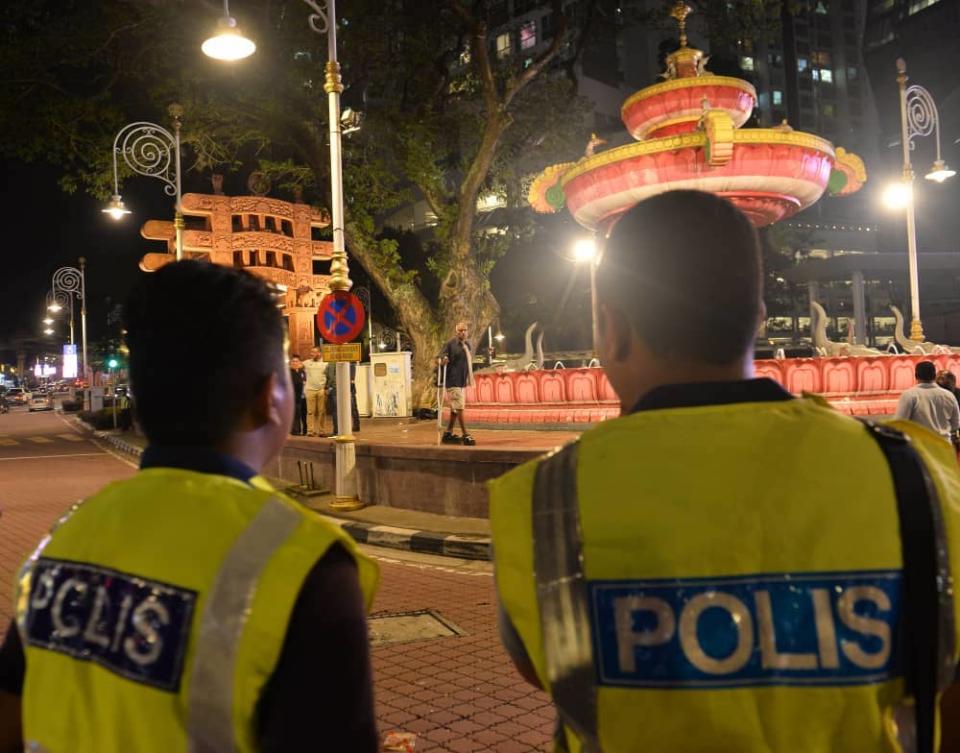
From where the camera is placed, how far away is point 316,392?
1595cm

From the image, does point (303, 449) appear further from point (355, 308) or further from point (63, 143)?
point (63, 143)

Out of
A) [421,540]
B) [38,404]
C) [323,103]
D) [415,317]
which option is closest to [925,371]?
[421,540]

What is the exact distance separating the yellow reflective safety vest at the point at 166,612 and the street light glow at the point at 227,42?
33.5 ft

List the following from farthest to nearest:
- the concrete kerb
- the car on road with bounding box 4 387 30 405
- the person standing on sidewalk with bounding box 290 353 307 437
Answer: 1. the car on road with bounding box 4 387 30 405
2. the person standing on sidewalk with bounding box 290 353 307 437
3. the concrete kerb

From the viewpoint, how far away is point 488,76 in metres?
18.0

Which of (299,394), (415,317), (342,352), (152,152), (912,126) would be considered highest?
(152,152)

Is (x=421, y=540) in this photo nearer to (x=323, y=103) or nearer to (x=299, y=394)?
(x=299, y=394)

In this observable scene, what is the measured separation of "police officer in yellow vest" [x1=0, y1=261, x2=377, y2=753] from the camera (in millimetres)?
1166

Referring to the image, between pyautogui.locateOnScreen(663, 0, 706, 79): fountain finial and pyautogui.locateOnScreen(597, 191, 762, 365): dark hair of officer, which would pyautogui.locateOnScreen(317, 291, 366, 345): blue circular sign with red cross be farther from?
pyautogui.locateOnScreen(597, 191, 762, 365): dark hair of officer

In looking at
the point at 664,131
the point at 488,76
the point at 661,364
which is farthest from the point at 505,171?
the point at 661,364

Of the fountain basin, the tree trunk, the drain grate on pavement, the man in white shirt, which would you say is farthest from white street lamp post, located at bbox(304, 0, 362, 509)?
the tree trunk

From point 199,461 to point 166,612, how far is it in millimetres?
273

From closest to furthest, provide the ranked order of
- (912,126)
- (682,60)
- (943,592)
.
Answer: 1. (943,592)
2. (682,60)
3. (912,126)

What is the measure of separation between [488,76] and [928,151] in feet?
185
